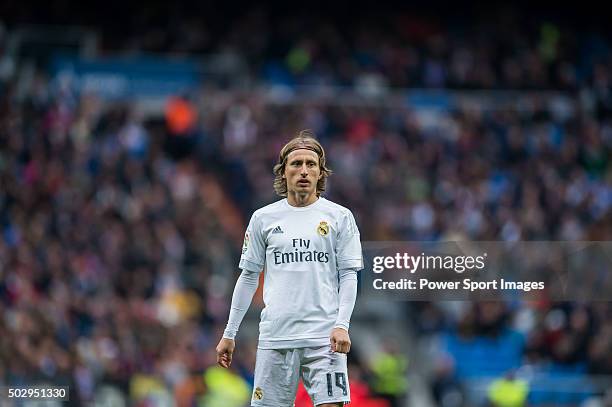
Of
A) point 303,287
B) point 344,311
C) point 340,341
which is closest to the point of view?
point 340,341

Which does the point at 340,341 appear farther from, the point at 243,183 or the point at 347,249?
the point at 243,183

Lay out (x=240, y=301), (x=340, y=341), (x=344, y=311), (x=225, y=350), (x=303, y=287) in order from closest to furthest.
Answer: (x=340, y=341) < (x=344, y=311) < (x=303, y=287) < (x=225, y=350) < (x=240, y=301)

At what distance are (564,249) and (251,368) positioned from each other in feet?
17.9

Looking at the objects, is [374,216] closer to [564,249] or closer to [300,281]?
[564,249]

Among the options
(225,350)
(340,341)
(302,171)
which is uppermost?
(302,171)

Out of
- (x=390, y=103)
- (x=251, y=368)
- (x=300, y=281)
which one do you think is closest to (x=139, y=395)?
(x=251, y=368)

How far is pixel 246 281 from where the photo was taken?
22.9 ft

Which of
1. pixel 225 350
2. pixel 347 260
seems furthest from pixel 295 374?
pixel 347 260

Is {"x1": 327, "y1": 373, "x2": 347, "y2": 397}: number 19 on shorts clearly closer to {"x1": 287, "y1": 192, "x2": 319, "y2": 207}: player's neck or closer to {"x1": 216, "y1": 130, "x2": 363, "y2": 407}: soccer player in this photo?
{"x1": 216, "y1": 130, "x2": 363, "y2": 407}: soccer player

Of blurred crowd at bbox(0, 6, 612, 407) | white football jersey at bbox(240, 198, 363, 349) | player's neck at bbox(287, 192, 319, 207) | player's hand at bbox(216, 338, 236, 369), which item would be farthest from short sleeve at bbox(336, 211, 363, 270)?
blurred crowd at bbox(0, 6, 612, 407)

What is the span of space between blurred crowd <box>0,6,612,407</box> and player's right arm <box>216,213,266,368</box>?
457 centimetres

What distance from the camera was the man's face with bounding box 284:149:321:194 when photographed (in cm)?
679

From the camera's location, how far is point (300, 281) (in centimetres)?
671

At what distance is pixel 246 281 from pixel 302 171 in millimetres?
736
